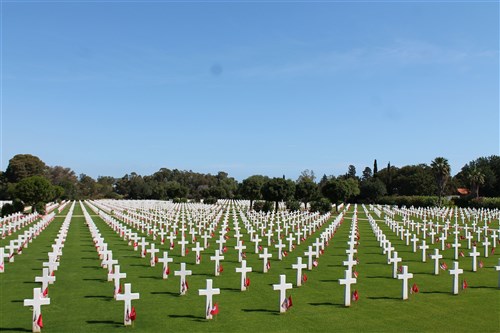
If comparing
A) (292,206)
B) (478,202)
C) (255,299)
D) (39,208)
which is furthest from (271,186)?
(255,299)

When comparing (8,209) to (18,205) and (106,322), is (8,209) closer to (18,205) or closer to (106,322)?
(18,205)

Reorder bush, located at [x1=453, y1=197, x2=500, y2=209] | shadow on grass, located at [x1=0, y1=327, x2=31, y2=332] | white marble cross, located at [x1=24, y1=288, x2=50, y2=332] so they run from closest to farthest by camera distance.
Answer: white marble cross, located at [x1=24, y1=288, x2=50, y2=332] < shadow on grass, located at [x1=0, y1=327, x2=31, y2=332] < bush, located at [x1=453, y1=197, x2=500, y2=209]

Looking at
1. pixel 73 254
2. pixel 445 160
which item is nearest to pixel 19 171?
pixel 445 160

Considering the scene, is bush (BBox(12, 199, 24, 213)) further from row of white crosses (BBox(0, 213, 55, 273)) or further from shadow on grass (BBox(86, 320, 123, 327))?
shadow on grass (BBox(86, 320, 123, 327))

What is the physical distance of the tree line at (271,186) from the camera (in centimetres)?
5041

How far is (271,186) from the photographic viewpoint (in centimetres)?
5088

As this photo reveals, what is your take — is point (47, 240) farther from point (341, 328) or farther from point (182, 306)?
point (341, 328)

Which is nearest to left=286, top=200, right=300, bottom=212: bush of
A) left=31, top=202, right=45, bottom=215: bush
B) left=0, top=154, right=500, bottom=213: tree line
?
left=0, top=154, right=500, bottom=213: tree line

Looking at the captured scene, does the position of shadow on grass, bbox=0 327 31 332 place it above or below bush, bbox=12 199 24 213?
below

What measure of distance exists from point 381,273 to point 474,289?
10.6ft

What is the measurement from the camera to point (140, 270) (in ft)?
54.2

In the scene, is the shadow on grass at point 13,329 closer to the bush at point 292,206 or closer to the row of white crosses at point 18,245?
the row of white crosses at point 18,245

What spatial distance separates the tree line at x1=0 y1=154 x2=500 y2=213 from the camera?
5041 centimetres

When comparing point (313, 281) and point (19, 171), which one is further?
point (19, 171)
